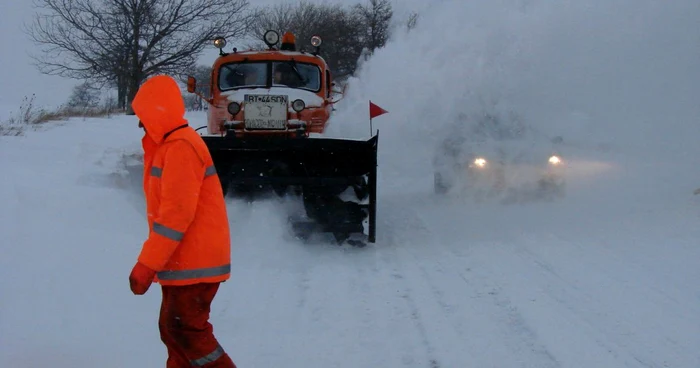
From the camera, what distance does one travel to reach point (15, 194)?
242 inches

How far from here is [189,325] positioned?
3211 mm

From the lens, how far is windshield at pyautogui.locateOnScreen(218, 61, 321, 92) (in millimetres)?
8992

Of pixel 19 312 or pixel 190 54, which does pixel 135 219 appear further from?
pixel 190 54

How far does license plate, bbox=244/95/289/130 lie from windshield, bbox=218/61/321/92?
597 millimetres

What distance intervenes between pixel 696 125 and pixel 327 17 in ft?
92.1

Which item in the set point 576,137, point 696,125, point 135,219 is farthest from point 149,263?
point 696,125

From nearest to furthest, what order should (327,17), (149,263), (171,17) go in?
(149,263), (171,17), (327,17)

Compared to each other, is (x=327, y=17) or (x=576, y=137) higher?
(x=327, y=17)

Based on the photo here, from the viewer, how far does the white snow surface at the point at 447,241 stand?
439 centimetres

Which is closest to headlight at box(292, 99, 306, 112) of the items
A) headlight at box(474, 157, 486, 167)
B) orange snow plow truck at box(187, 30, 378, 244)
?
orange snow plow truck at box(187, 30, 378, 244)

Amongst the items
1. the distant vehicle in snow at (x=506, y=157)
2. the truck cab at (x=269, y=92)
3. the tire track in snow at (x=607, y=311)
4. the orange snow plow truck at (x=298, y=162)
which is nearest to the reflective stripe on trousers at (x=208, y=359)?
the tire track in snow at (x=607, y=311)

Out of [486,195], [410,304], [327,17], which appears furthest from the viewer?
[327,17]

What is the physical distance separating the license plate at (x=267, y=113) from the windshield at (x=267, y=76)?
597 mm

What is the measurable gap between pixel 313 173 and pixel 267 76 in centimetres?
204
